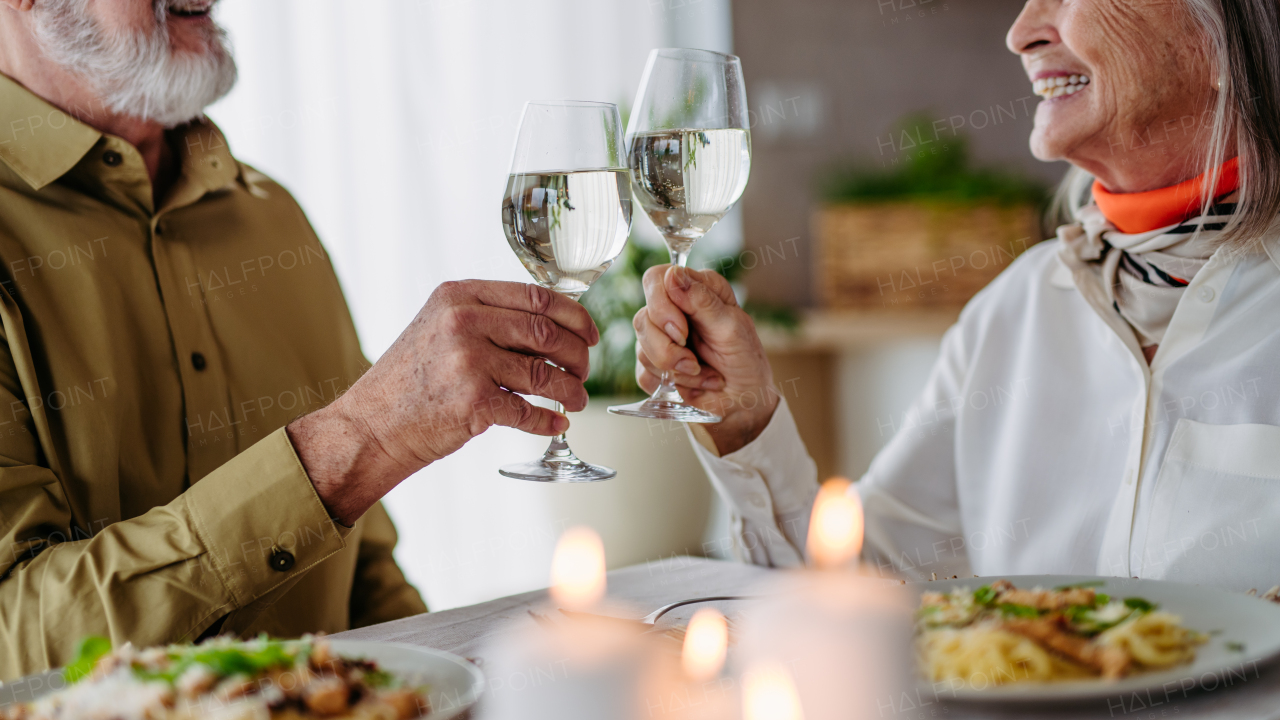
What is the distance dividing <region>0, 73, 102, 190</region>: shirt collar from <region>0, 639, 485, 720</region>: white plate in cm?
63

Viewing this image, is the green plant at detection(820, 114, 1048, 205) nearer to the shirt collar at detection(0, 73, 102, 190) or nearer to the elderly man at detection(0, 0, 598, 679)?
the elderly man at detection(0, 0, 598, 679)

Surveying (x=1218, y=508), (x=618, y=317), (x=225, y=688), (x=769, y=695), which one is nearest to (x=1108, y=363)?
(x=1218, y=508)

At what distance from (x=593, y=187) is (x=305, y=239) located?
2.26ft

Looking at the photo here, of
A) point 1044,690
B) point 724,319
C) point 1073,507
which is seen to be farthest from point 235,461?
point 1073,507

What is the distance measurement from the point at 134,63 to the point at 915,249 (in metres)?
2.35

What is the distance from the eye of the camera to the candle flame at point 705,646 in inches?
25.4

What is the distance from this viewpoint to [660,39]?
3.62m

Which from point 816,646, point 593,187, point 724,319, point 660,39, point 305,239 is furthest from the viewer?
point 660,39

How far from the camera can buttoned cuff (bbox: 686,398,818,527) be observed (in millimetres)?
1173

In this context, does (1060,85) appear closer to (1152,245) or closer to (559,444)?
(1152,245)

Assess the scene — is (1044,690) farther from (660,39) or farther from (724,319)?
(660,39)

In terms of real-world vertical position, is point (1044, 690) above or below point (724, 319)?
below

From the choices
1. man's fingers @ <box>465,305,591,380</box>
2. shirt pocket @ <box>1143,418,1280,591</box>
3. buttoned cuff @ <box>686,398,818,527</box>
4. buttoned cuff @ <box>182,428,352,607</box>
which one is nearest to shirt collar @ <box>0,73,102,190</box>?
buttoned cuff @ <box>182,428,352,607</box>

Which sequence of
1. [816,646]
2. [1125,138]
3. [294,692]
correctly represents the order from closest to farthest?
[294,692]
[816,646]
[1125,138]
